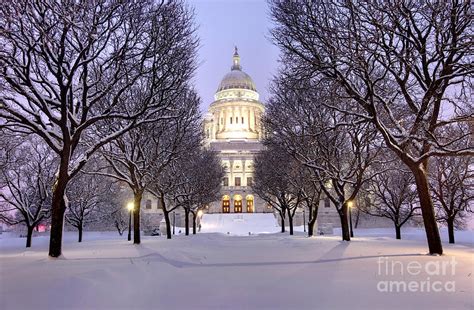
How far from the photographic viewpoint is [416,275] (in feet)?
27.3

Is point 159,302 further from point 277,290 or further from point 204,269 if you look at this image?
point 204,269

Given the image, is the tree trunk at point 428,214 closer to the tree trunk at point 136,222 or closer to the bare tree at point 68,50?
the bare tree at point 68,50

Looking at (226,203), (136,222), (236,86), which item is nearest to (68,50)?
(136,222)

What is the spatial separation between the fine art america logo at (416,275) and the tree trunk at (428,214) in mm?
1104

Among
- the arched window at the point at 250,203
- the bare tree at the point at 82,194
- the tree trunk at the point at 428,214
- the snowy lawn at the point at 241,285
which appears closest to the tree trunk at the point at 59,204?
the snowy lawn at the point at 241,285

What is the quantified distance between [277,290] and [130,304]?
2.66 meters

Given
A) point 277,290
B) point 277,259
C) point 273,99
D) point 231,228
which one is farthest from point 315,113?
point 231,228

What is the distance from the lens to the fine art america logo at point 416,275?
7035mm

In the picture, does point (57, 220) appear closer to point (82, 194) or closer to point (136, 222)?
point (136, 222)

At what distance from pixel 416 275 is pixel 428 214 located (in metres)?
4.86

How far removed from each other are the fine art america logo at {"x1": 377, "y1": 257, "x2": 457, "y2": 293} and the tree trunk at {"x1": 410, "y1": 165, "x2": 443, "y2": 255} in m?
1.10

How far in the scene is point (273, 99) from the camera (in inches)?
987

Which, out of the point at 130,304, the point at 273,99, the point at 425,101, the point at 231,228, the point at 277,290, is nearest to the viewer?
the point at 130,304

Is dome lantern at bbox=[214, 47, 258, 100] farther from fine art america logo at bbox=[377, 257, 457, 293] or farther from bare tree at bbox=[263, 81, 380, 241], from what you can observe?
fine art america logo at bbox=[377, 257, 457, 293]
